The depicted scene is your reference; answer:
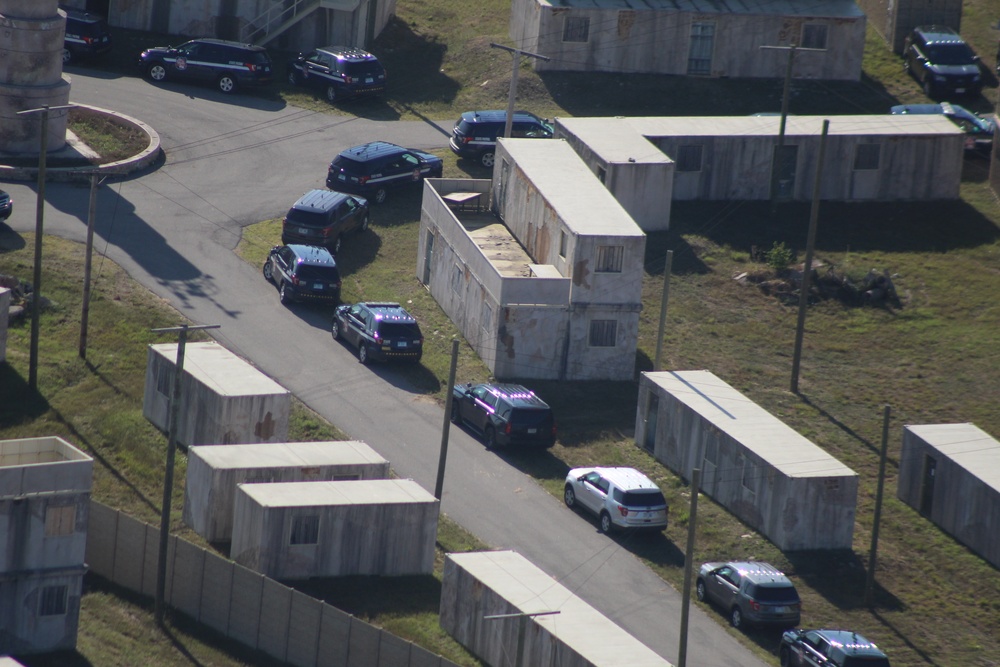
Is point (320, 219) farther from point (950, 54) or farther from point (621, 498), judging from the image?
point (950, 54)

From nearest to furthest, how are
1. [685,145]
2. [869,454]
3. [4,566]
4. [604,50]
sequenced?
[4,566] → [869,454] → [685,145] → [604,50]

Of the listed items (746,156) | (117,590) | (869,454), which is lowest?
(117,590)

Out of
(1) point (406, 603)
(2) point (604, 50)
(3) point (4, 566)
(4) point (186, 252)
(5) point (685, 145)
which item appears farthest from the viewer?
(2) point (604, 50)

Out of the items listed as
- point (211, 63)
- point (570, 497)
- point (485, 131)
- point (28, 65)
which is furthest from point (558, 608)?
point (211, 63)

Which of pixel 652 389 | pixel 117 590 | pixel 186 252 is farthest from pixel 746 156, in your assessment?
pixel 117 590

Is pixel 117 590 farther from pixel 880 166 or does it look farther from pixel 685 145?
pixel 880 166

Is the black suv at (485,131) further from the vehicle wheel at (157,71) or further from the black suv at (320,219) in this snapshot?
the vehicle wheel at (157,71)

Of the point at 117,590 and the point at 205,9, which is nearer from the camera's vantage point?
the point at 117,590
